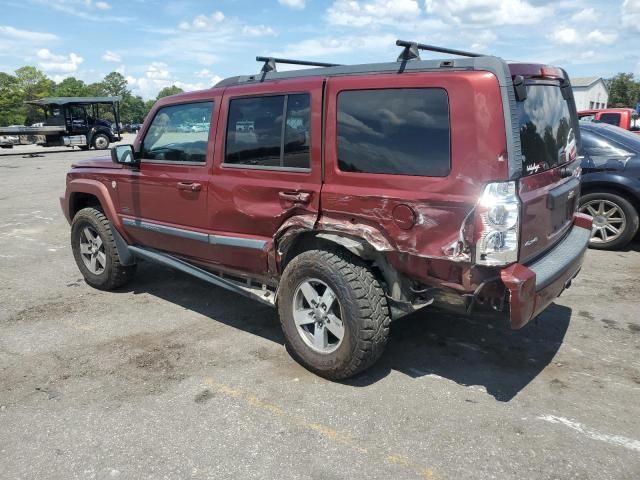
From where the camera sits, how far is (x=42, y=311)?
15.7ft

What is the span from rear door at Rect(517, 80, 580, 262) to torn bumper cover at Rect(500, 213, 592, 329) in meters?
0.08

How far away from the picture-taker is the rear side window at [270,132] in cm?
351

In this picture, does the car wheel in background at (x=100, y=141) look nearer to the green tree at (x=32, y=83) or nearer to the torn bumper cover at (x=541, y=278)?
the torn bumper cover at (x=541, y=278)

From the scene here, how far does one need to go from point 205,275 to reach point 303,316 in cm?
112

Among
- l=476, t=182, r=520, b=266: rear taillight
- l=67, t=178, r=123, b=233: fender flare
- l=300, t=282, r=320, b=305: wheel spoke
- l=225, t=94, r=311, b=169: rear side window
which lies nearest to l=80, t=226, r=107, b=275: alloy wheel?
l=67, t=178, r=123, b=233: fender flare

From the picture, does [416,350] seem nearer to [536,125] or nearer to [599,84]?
[536,125]

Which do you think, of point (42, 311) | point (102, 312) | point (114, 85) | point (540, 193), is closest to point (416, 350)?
point (540, 193)

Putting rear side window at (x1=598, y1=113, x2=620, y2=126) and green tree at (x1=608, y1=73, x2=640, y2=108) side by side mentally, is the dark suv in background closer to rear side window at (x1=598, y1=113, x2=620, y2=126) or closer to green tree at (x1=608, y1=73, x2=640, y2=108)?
rear side window at (x1=598, y1=113, x2=620, y2=126)

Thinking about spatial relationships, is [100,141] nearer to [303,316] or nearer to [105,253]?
[105,253]

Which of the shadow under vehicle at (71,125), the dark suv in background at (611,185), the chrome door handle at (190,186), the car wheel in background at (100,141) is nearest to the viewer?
the chrome door handle at (190,186)

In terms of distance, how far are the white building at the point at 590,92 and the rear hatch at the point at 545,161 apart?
213ft

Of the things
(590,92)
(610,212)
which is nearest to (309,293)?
(610,212)

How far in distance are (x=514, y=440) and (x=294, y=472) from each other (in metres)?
1.17

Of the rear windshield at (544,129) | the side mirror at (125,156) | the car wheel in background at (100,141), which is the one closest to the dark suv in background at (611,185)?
the rear windshield at (544,129)
